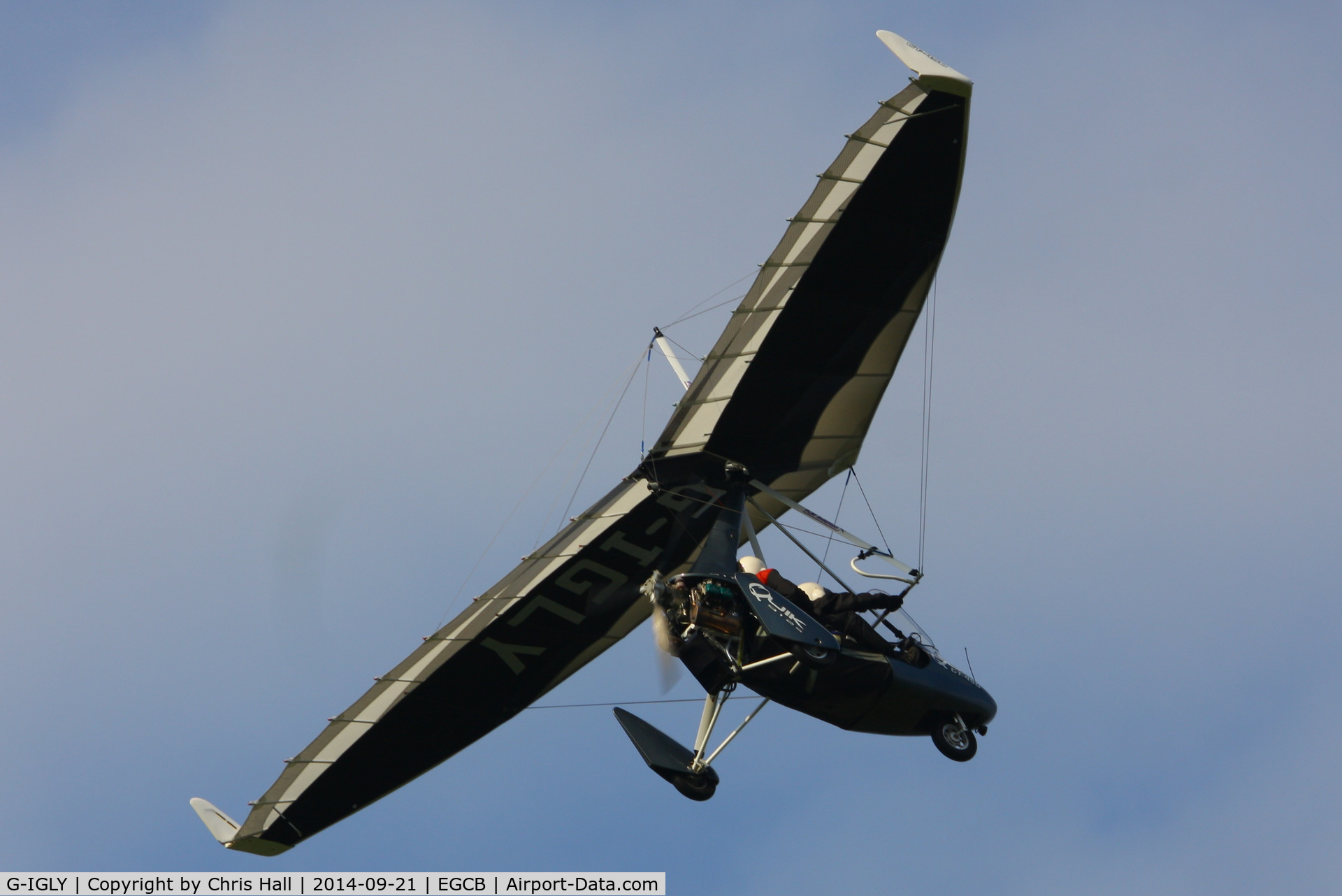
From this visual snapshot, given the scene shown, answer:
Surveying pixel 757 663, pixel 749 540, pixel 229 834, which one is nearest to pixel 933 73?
pixel 749 540

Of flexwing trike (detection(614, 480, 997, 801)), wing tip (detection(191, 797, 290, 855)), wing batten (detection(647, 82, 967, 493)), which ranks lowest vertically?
wing tip (detection(191, 797, 290, 855))

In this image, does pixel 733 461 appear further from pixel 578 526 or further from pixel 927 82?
pixel 927 82

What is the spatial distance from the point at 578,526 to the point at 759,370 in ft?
12.4

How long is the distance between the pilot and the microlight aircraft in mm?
236

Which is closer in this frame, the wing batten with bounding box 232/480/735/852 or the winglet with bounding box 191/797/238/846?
the wing batten with bounding box 232/480/735/852

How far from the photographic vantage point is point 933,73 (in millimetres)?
26000

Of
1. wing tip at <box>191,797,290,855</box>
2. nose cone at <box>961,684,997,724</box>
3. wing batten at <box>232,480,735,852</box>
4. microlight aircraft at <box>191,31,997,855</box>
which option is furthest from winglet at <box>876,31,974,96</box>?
wing tip at <box>191,797,290,855</box>

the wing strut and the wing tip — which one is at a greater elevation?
the wing strut

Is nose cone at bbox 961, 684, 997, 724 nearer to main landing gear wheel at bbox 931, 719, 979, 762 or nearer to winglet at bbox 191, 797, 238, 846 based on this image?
main landing gear wheel at bbox 931, 719, 979, 762

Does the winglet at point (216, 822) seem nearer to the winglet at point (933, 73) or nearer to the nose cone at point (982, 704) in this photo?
the nose cone at point (982, 704)

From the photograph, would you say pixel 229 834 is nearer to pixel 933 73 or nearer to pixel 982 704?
pixel 982 704

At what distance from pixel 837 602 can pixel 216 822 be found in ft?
37.7

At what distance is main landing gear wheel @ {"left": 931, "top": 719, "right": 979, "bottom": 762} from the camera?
27203 millimetres

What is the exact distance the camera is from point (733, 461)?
27188mm
